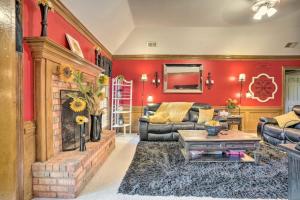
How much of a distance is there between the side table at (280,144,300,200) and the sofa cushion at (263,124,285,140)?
10.3 feet

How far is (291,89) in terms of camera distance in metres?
7.61

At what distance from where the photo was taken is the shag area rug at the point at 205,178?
2588 millimetres

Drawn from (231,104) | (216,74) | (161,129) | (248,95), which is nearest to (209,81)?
(216,74)

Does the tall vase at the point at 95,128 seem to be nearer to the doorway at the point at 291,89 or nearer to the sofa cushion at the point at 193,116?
the sofa cushion at the point at 193,116

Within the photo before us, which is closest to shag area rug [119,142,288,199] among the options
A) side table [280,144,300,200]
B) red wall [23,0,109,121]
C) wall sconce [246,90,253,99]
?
side table [280,144,300,200]

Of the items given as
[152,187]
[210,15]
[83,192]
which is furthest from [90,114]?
[210,15]

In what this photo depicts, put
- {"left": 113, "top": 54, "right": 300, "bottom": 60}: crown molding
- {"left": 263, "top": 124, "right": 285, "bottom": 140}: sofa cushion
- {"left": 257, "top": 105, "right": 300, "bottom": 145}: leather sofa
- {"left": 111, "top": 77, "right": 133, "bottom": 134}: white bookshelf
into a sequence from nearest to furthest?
{"left": 257, "top": 105, "right": 300, "bottom": 145}: leather sofa → {"left": 263, "top": 124, "right": 285, "bottom": 140}: sofa cushion → {"left": 111, "top": 77, "right": 133, "bottom": 134}: white bookshelf → {"left": 113, "top": 54, "right": 300, "bottom": 60}: crown molding

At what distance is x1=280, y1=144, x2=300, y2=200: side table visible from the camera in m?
1.72

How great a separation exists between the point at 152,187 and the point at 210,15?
13.3ft

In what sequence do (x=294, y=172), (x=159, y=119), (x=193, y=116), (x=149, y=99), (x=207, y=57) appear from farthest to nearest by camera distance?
(x=207, y=57) < (x=149, y=99) < (x=193, y=116) < (x=159, y=119) < (x=294, y=172)

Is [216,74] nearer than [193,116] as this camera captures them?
No

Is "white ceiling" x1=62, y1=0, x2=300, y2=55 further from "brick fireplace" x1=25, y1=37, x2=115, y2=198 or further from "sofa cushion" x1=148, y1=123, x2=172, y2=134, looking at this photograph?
"sofa cushion" x1=148, y1=123, x2=172, y2=134

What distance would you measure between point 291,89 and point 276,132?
3702 millimetres

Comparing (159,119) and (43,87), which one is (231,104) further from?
(43,87)
